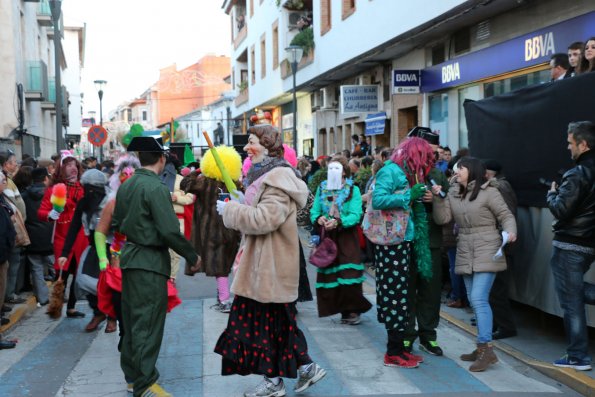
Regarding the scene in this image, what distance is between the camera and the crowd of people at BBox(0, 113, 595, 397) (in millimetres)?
5051

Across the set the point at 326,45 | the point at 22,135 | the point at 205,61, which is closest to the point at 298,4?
the point at 326,45

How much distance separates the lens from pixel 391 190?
5.99 m

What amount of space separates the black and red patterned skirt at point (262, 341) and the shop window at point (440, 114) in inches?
437

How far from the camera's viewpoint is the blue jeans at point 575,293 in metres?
5.65

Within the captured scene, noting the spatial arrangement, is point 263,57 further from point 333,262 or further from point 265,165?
point 265,165

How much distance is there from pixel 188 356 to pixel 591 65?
4.66 meters

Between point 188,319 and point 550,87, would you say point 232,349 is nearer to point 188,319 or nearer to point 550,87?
point 188,319

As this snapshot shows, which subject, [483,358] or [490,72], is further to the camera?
[490,72]

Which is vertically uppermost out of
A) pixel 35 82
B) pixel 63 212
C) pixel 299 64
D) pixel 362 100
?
pixel 299 64

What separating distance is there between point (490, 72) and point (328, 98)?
43.2 feet

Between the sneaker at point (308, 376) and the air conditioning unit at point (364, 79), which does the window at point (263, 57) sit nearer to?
the air conditioning unit at point (364, 79)

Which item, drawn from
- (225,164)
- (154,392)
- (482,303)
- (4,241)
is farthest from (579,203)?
(4,241)

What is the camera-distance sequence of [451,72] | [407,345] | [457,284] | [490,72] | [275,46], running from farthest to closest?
1. [275,46]
2. [451,72]
3. [490,72]
4. [457,284]
5. [407,345]

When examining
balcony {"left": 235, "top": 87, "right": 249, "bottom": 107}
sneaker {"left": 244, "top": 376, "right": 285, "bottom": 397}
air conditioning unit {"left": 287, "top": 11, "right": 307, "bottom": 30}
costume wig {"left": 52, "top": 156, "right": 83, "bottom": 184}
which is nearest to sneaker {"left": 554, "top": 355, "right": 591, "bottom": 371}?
sneaker {"left": 244, "top": 376, "right": 285, "bottom": 397}
